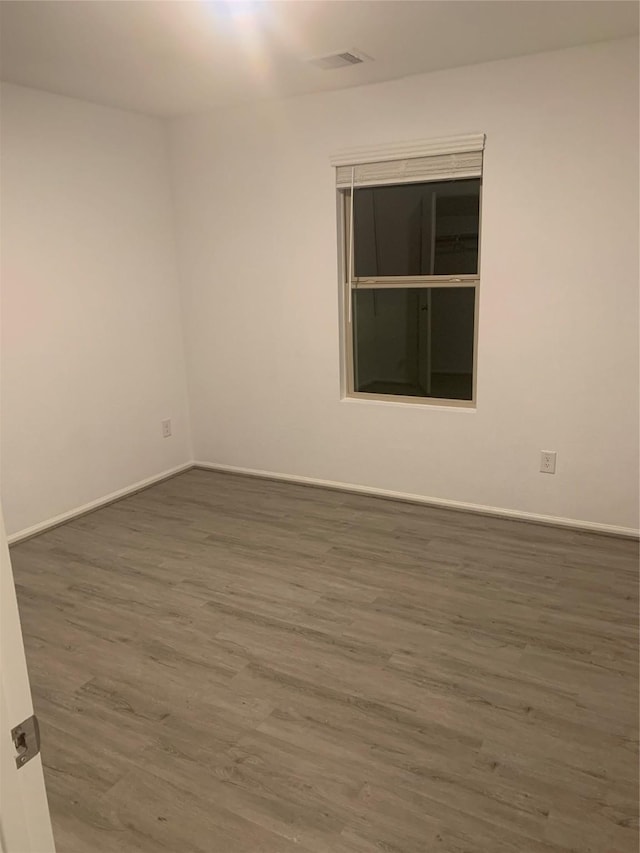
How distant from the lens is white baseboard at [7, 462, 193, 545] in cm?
380

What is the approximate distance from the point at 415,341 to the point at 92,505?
2.43m

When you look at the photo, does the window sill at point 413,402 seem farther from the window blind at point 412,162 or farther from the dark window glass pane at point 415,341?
the window blind at point 412,162

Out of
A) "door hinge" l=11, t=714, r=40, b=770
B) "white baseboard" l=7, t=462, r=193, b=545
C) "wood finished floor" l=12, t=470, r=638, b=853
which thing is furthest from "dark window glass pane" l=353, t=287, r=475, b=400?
"door hinge" l=11, t=714, r=40, b=770

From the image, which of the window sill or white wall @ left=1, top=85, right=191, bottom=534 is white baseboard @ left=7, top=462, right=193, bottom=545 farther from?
the window sill

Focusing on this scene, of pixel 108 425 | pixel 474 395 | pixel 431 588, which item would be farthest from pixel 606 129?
pixel 108 425

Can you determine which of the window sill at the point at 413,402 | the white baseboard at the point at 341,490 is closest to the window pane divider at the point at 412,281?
the window sill at the point at 413,402

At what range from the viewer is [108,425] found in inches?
169

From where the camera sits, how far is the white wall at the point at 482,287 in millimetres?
3303

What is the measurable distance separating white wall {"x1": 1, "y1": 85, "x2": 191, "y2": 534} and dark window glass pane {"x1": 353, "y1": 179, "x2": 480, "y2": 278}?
150cm

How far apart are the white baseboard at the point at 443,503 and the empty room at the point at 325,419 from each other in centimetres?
Result: 2

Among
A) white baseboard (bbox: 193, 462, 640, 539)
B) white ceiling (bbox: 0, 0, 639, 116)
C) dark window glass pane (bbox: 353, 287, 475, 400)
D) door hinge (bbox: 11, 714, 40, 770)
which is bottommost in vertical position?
white baseboard (bbox: 193, 462, 640, 539)

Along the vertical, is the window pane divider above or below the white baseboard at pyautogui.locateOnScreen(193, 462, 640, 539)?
above

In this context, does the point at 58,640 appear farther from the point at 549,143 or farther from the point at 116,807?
the point at 549,143

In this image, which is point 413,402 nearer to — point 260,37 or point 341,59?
point 341,59
